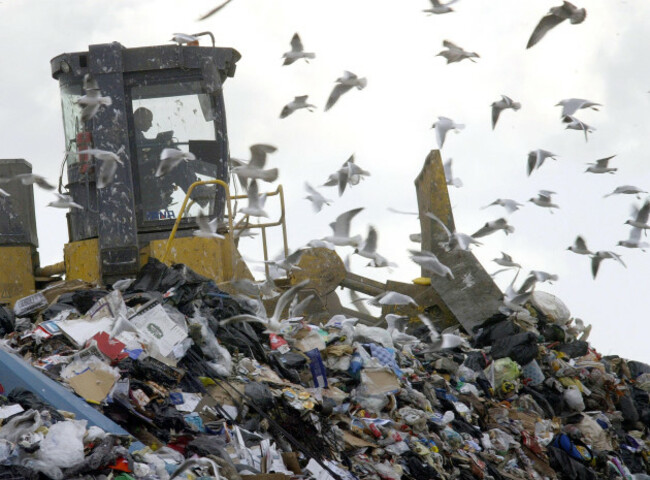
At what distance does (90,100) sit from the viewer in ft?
20.6

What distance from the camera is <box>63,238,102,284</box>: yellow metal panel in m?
7.24

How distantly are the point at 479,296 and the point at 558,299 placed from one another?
0.85m

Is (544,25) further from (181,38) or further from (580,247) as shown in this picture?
(181,38)

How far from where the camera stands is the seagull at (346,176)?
6.27 metres

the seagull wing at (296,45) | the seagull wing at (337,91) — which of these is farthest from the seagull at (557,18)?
the seagull wing at (296,45)

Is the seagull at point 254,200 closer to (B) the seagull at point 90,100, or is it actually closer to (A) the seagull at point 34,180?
(B) the seagull at point 90,100

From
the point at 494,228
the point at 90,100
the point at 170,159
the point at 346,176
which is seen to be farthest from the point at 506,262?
the point at 90,100

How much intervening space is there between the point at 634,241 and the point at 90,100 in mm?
3839

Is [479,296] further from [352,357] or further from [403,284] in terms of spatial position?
[352,357]

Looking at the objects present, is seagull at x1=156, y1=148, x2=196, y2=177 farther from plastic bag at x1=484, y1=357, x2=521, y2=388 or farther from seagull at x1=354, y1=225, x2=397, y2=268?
plastic bag at x1=484, y1=357, x2=521, y2=388

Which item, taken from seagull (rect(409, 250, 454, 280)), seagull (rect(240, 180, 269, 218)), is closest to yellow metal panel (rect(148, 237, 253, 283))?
seagull (rect(240, 180, 269, 218))

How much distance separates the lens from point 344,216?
20.6 feet

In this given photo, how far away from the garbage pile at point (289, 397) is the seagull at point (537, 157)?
5.40 feet

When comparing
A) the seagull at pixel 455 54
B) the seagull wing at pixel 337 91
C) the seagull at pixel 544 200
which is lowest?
the seagull at pixel 544 200
